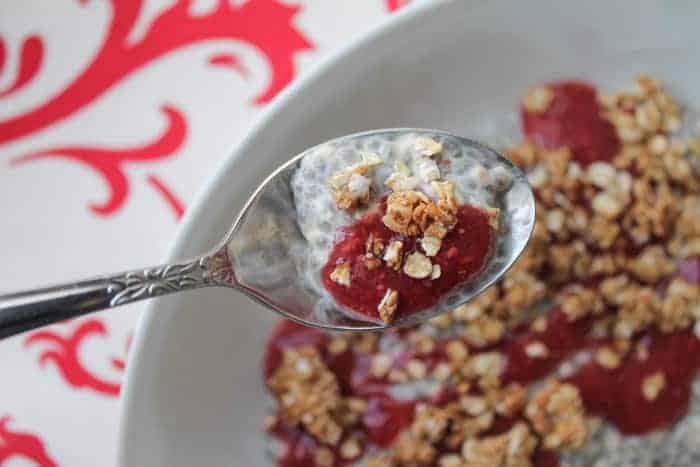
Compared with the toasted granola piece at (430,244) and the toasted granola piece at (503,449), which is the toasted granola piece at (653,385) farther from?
the toasted granola piece at (430,244)

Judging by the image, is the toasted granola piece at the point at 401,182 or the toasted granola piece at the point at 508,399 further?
the toasted granola piece at the point at 508,399

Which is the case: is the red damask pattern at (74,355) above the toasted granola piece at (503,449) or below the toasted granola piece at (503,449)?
above

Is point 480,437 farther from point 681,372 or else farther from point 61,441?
point 61,441

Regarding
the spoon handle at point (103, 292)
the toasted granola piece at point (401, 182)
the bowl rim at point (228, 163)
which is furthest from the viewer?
the bowl rim at point (228, 163)

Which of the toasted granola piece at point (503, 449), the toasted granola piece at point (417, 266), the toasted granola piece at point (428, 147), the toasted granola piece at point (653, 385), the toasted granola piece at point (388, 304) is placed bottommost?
the toasted granola piece at point (503, 449)

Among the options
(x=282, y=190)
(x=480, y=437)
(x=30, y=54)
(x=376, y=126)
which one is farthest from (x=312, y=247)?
(x=30, y=54)

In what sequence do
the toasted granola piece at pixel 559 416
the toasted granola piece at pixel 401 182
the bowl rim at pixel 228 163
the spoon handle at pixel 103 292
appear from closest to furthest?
the spoon handle at pixel 103 292 < the toasted granola piece at pixel 401 182 < the bowl rim at pixel 228 163 < the toasted granola piece at pixel 559 416

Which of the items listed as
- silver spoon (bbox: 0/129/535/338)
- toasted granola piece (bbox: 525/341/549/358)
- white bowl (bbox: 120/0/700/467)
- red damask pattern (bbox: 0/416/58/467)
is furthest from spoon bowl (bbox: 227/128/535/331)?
red damask pattern (bbox: 0/416/58/467)

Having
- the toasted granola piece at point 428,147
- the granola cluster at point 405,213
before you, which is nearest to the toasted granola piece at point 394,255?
the granola cluster at point 405,213
